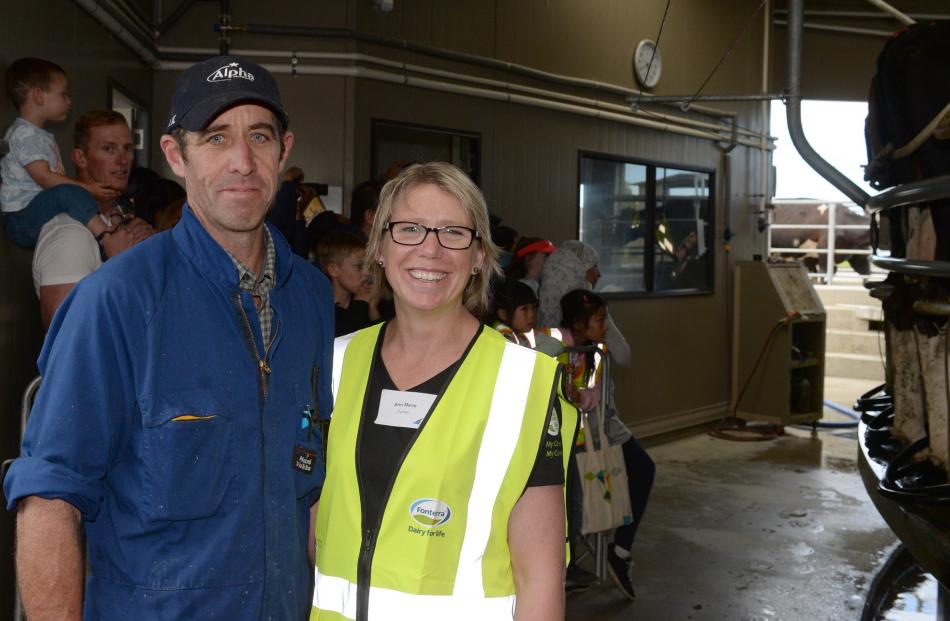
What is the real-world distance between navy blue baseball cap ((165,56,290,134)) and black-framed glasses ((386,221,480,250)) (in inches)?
13.5

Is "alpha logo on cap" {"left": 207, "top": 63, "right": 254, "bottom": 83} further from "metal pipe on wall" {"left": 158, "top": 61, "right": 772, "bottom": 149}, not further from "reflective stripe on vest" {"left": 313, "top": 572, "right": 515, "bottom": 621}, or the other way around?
"metal pipe on wall" {"left": 158, "top": 61, "right": 772, "bottom": 149}

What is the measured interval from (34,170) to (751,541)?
14.8ft

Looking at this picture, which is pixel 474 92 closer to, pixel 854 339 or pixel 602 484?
pixel 602 484

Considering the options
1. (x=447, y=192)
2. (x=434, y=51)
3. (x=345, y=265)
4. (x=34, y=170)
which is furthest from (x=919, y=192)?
(x=434, y=51)

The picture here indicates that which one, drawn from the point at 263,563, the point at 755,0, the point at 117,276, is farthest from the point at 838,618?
the point at 755,0

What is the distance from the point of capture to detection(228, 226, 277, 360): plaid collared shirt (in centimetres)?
171

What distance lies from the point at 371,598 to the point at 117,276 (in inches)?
28.0

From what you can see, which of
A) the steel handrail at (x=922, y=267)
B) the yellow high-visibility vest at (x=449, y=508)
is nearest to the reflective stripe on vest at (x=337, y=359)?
the yellow high-visibility vest at (x=449, y=508)

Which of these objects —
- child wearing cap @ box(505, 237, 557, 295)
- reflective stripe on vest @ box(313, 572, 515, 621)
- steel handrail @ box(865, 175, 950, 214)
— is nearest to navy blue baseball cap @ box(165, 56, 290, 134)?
reflective stripe on vest @ box(313, 572, 515, 621)

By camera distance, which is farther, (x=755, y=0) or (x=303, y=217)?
(x=755, y=0)

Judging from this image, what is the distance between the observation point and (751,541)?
570 centimetres

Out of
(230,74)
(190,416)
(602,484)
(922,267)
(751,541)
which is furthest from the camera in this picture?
(751,541)

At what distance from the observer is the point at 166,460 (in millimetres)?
1504

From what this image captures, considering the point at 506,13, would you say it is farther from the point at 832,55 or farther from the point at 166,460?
the point at 166,460
